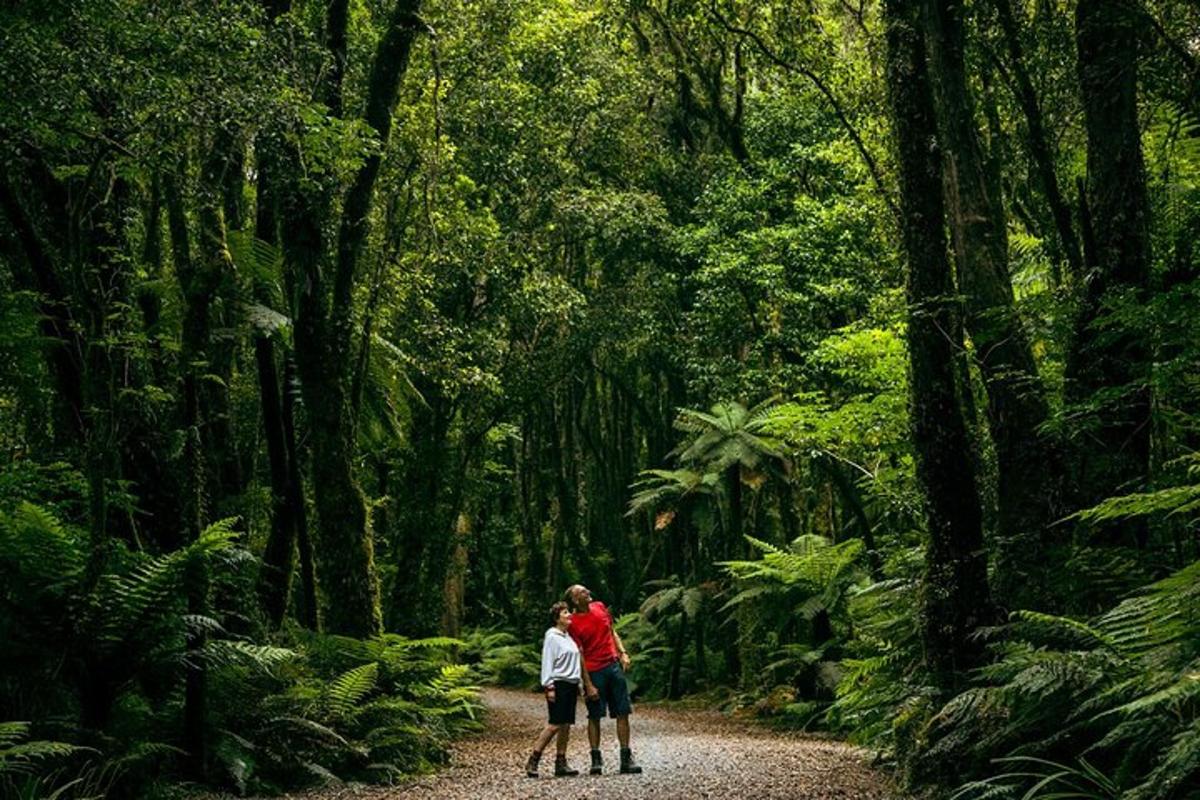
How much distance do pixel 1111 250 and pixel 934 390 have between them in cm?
167

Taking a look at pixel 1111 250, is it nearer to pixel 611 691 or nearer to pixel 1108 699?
pixel 1108 699

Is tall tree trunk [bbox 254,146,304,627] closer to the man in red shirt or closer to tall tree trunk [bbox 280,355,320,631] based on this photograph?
tall tree trunk [bbox 280,355,320,631]

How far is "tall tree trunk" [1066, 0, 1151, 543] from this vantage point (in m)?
7.95

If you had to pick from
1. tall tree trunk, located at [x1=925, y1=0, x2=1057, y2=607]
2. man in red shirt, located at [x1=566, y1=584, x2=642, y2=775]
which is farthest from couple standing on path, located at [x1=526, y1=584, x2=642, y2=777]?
tall tree trunk, located at [x1=925, y1=0, x2=1057, y2=607]

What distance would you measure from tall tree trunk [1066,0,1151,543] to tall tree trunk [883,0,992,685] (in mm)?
924

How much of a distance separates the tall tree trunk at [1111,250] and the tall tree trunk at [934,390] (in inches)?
36.4

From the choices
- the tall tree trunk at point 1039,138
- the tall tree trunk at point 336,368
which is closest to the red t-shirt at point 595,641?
the tall tree trunk at point 336,368

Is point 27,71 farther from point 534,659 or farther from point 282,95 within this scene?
point 534,659

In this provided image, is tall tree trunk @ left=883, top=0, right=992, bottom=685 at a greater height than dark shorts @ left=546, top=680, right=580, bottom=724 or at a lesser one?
greater

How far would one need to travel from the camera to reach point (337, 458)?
1147cm

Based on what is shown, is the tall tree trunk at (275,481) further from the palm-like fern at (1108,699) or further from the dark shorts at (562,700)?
the palm-like fern at (1108,699)

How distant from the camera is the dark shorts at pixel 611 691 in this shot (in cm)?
1042

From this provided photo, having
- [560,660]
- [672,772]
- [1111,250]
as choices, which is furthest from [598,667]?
[1111,250]

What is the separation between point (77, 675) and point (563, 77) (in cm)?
1873
